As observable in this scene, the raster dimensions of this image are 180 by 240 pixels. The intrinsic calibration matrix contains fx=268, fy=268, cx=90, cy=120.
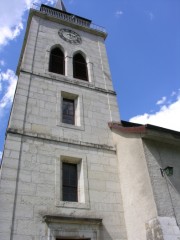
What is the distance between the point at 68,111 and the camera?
10.8 meters

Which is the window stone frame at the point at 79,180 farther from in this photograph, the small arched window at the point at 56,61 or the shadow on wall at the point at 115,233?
the small arched window at the point at 56,61

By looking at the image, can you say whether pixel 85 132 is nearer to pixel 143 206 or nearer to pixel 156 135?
pixel 156 135

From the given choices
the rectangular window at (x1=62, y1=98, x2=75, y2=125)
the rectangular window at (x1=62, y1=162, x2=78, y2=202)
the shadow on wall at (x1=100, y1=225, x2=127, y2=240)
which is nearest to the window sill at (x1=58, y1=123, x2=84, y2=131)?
the rectangular window at (x1=62, y1=98, x2=75, y2=125)

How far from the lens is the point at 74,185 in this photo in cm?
863

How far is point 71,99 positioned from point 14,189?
498 centimetres

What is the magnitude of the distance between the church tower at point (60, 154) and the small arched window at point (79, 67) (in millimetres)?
50

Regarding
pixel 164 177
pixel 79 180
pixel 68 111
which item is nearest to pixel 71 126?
pixel 68 111

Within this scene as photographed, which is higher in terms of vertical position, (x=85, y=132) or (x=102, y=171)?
(x=85, y=132)

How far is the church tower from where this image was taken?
731 cm

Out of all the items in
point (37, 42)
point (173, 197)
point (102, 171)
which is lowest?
point (173, 197)

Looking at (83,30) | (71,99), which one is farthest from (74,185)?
(83,30)

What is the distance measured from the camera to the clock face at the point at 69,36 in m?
14.4

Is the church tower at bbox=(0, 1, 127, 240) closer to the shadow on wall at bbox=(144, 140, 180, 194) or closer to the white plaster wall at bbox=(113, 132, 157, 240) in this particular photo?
the white plaster wall at bbox=(113, 132, 157, 240)

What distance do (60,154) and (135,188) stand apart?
8.68 feet
